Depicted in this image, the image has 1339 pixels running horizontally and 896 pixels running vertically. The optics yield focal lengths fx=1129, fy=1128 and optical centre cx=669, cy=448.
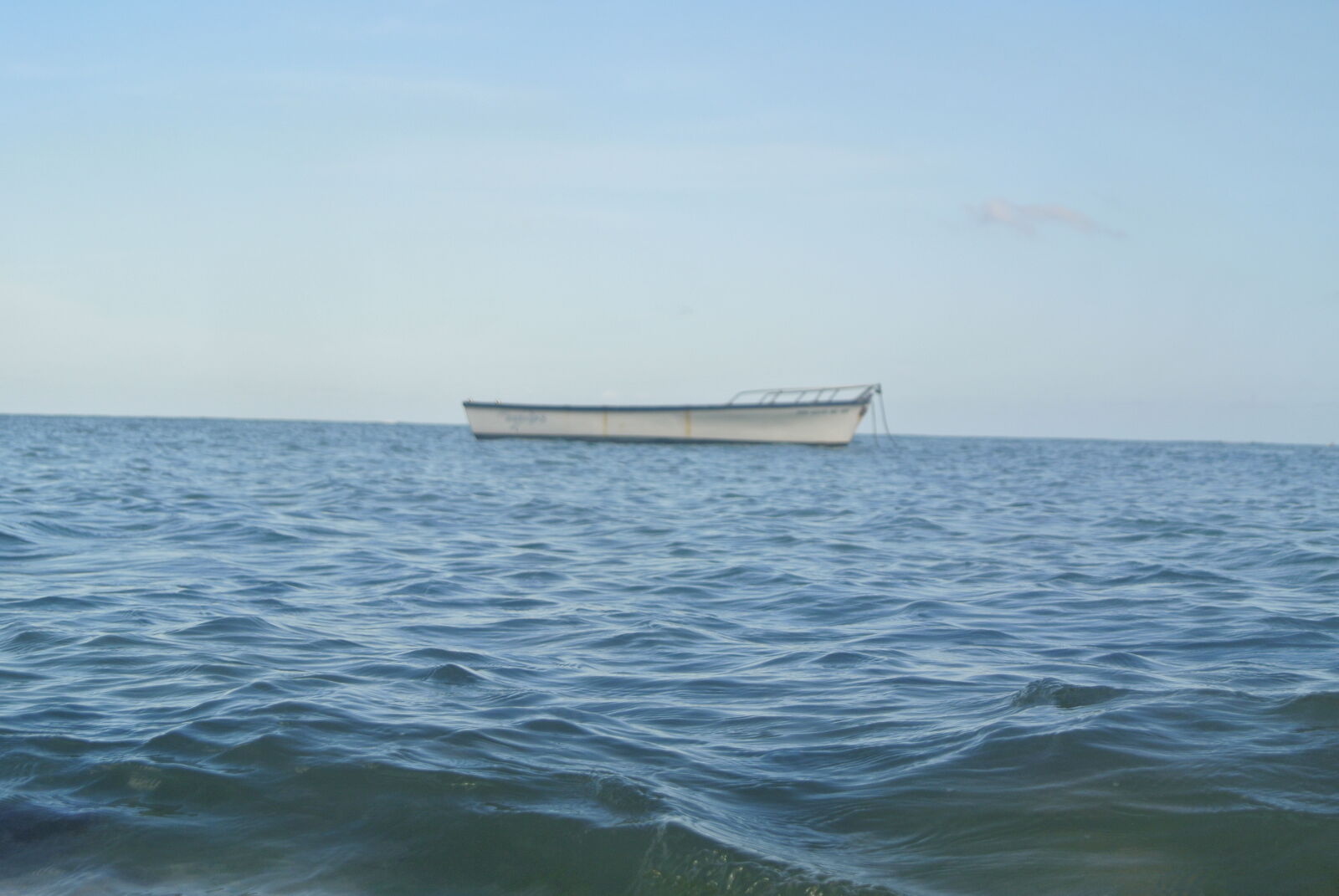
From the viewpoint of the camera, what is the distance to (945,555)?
1348 cm

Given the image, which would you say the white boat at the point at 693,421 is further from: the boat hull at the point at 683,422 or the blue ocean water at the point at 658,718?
the blue ocean water at the point at 658,718

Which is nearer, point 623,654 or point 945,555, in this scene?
point 623,654

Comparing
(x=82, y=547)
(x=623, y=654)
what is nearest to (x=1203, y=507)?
(x=623, y=654)

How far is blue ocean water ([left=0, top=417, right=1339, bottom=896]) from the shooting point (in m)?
4.10

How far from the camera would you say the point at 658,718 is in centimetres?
596

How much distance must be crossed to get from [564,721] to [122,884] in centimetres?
236

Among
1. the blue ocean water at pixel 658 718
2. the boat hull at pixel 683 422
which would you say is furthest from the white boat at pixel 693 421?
the blue ocean water at pixel 658 718

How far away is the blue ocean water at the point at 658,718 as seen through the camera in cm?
410

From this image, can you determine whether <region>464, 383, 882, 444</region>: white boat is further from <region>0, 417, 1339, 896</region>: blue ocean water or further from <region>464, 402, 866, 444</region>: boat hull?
<region>0, 417, 1339, 896</region>: blue ocean water

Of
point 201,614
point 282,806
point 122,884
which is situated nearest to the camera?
point 122,884

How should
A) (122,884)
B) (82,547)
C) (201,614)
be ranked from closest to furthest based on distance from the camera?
1. (122,884)
2. (201,614)
3. (82,547)

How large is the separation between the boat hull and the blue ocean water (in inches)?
1537

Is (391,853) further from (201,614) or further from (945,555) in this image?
(945,555)

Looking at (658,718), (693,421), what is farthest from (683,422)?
(658,718)
